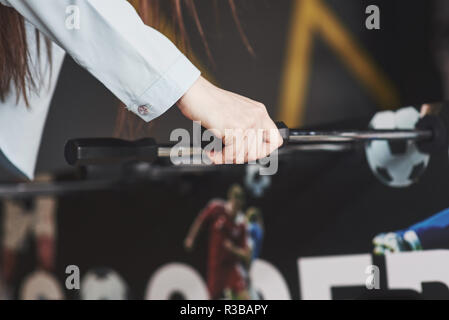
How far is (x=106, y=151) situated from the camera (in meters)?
0.69

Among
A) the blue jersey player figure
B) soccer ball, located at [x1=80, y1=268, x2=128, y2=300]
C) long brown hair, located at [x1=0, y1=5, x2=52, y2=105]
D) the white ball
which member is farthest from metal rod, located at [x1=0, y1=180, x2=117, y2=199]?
the blue jersey player figure

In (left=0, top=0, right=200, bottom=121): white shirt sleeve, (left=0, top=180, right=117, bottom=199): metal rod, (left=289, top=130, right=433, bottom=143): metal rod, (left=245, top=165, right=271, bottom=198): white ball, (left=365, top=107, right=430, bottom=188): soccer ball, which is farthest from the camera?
(left=0, top=180, right=117, bottom=199): metal rod

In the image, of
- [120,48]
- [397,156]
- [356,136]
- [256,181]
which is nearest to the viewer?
[120,48]

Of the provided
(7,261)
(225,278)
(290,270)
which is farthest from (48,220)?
(290,270)

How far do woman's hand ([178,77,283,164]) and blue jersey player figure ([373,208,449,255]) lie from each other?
0.31 meters

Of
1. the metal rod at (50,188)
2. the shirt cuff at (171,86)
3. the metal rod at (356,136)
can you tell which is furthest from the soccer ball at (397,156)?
the metal rod at (50,188)

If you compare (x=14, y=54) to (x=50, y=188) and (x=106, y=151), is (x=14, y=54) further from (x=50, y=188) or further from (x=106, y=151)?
(x=50, y=188)

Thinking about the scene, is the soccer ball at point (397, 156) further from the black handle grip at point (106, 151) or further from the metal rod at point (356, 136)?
the black handle grip at point (106, 151)

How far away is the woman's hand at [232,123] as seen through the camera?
648mm

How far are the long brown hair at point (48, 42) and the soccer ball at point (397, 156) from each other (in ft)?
0.82

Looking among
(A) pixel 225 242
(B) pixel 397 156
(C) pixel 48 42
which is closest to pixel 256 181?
(A) pixel 225 242

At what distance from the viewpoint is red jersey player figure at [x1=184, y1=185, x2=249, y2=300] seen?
119 centimetres

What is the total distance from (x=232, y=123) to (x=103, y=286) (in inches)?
37.6

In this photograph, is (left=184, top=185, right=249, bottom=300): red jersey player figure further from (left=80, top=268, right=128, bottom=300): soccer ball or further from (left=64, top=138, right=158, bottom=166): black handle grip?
(left=64, top=138, right=158, bottom=166): black handle grip
